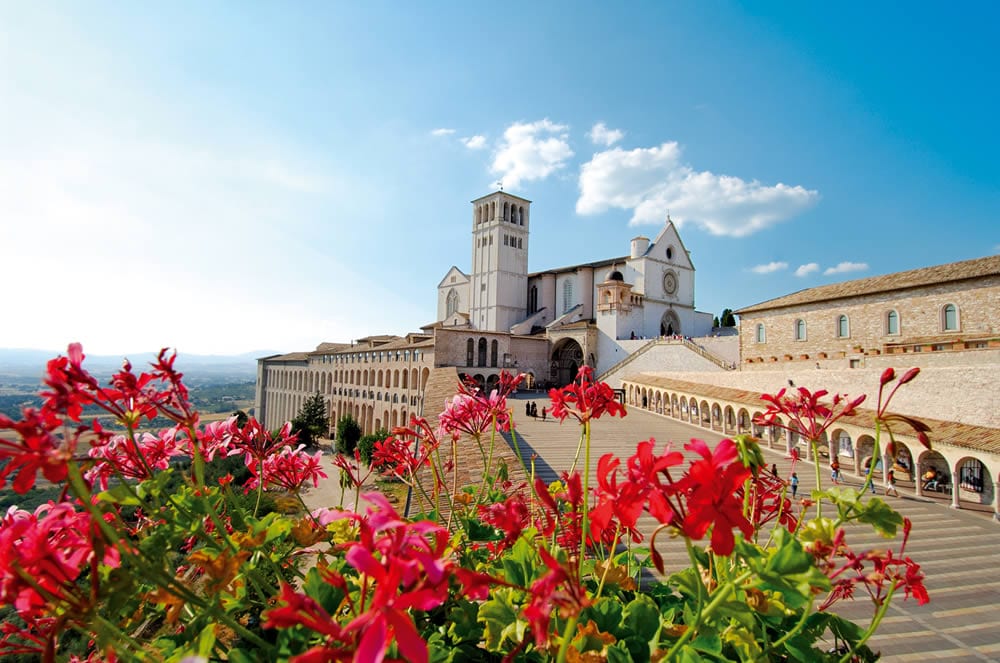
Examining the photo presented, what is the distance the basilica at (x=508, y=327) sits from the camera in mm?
33531

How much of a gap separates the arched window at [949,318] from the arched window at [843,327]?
3305 mm

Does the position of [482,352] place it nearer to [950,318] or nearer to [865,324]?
[865,324]

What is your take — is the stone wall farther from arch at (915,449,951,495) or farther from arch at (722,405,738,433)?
arch at (915,449,951,495)

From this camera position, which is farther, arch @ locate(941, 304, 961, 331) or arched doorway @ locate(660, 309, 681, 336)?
arched doorway @ locate(660, 309, 681, 336)

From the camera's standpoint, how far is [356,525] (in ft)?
5.13

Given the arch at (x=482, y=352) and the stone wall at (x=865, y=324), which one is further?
the arch at (x=482, y=352)

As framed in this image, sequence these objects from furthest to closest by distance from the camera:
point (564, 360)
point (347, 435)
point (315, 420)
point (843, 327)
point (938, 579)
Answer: point (564, 360) < point (315, 420) < point (347, 435) < point (843, 327) < point (938, 579)

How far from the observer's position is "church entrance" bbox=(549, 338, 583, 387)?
3878 cm

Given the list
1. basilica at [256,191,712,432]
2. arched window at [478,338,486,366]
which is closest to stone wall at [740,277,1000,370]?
basilica at [256,191,712,432]

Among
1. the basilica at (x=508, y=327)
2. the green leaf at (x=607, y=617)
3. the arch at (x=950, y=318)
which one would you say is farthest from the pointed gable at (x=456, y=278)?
the green leaf at (x=607, y=617)

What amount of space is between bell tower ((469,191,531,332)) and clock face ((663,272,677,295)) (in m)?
13.3

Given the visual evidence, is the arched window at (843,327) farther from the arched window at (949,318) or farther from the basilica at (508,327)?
the basilica at (508,327)

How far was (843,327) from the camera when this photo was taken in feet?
68.9

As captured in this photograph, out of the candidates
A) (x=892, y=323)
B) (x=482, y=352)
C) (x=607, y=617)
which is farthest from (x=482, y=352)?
(x=607, y=617)
